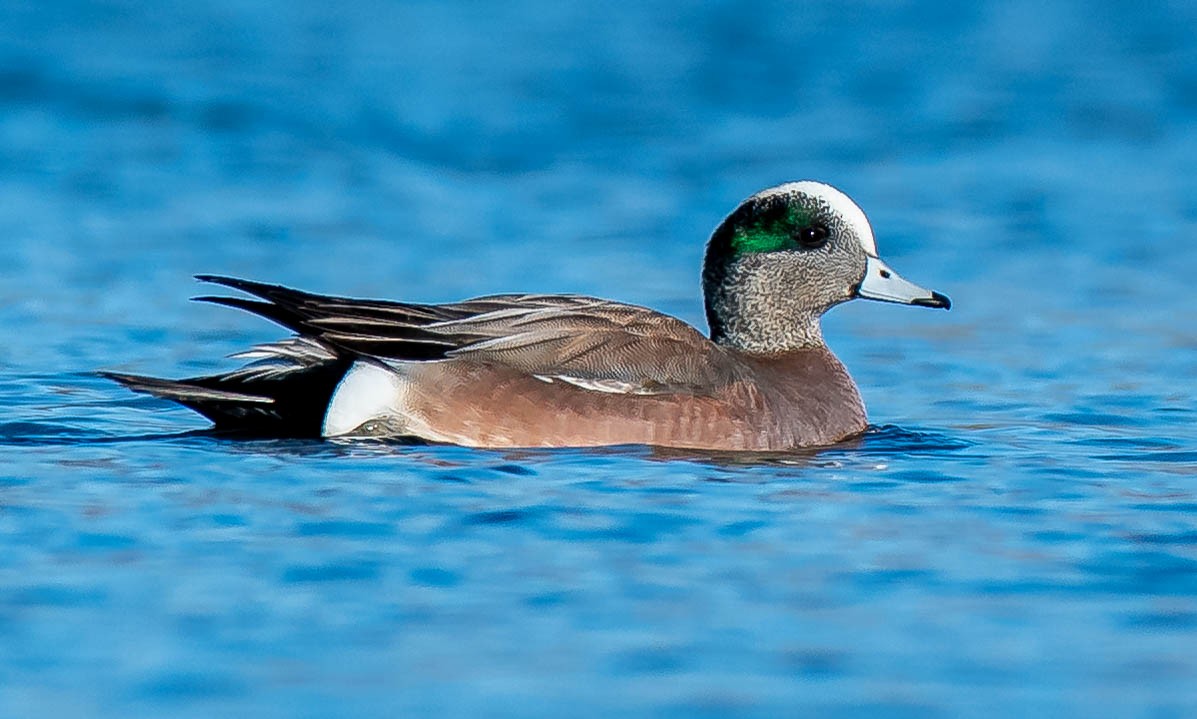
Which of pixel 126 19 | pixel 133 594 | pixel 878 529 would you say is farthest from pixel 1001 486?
pixel 126 19

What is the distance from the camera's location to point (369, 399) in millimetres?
7031

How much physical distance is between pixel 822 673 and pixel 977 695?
32 centimetres

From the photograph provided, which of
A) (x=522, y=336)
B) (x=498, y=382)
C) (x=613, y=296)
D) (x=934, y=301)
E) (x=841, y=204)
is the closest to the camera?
(x=498, y=382)

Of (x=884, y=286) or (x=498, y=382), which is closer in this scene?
(x=498, y=382)

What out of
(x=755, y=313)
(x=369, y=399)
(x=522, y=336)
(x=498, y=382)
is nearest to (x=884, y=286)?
(x=755, y=313)

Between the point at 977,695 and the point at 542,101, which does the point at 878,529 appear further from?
the point at 542,101

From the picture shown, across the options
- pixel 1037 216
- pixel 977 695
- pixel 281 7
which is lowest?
pixel 977 695

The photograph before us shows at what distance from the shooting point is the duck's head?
306 inches

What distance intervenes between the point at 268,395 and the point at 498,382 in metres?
0.72

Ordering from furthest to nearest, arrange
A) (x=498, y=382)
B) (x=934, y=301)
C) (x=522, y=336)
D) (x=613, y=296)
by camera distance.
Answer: (x=613, y=296) < (x=934, y=301) < (x=522, y=336) < (x=498, y=382)

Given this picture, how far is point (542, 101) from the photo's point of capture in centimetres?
1519

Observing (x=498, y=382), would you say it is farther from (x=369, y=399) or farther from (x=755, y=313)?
(x=755, y=313)

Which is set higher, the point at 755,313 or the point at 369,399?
the point at 755,313

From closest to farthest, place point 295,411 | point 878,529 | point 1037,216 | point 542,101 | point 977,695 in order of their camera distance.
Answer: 1. point 977,695
2. point 878,529
3. point 295,411
4. point 1037,216
5. point 542,101
